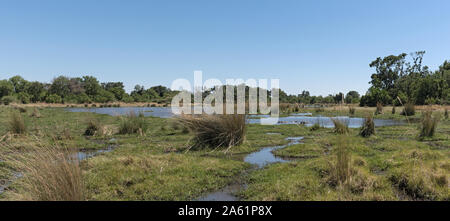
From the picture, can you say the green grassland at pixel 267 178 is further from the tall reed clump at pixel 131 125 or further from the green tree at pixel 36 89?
the green tree at pixel 36 89

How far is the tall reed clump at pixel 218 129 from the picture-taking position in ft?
26.7

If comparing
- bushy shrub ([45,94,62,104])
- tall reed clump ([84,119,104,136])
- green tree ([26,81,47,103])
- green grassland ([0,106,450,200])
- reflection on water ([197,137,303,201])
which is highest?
green tree ([26,81,47,103])

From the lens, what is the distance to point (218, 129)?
824cm

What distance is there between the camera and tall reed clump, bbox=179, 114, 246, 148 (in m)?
8.14

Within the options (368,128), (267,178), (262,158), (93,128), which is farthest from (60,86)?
(267,178)

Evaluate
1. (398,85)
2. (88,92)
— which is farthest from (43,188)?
(88,92)

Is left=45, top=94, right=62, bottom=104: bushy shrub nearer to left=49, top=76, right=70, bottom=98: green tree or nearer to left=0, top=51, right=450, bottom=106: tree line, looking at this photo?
left=0, top=51, right=450, bottom=106: tree line

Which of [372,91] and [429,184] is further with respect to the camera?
[372,91]

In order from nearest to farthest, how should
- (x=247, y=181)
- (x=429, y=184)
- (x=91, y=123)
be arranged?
(x=429, y=184), (x=247, y=181), (x=91, y=123)

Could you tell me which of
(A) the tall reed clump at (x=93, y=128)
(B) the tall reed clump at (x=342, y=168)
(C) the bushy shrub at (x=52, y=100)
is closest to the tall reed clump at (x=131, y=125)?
(A) the tall reed clump at (x=93, y=128)

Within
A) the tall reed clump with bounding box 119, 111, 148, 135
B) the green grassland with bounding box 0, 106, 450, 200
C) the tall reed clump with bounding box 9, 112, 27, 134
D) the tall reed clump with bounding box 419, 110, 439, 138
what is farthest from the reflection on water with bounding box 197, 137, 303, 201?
the tall reed clump with bounding box 9, 112, 27, 134
